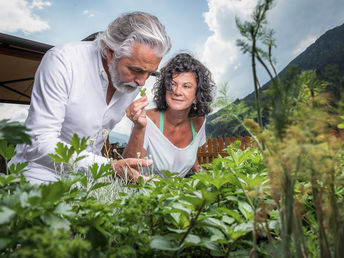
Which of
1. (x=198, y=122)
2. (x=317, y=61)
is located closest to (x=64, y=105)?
(x=317, y=61)

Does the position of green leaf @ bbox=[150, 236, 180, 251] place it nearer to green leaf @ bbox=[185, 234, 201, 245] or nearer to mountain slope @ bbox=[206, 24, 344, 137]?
green leaf @ bbox=[185, 234, 201, 245]

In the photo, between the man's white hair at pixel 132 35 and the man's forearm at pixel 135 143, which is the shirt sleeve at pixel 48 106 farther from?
the man's forearm at pixel 135 143

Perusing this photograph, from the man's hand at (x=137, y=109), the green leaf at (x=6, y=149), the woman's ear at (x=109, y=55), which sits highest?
the woman's ear at (x=109, y=55)

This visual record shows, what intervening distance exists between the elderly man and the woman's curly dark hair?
2.29 ft

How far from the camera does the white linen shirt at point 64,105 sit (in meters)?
1.71

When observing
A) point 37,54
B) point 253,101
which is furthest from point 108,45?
point 37,54

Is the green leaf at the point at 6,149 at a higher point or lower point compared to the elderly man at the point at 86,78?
lower

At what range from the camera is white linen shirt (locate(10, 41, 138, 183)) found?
5.62ft

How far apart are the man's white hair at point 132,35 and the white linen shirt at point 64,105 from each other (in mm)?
209

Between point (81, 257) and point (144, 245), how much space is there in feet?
0.35

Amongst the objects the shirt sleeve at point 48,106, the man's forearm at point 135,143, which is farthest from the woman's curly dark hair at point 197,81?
the shirt sleeve at point 48,106

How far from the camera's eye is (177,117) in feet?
11.4

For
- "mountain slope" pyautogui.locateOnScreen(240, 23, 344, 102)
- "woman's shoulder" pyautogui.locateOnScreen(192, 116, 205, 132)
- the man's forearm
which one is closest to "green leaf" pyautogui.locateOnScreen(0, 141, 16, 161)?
"mountain slope" pyautogui.locateOnScreen(240, 23, 344, 102)

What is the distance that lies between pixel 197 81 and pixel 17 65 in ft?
12.9
